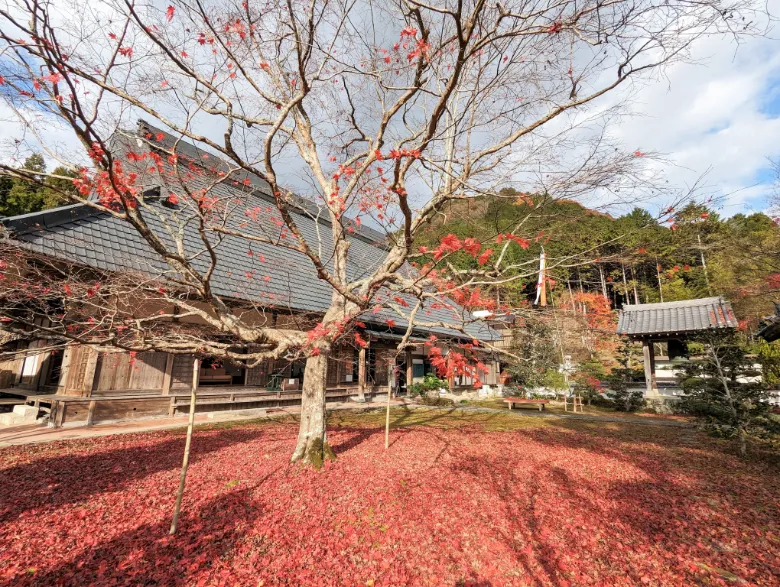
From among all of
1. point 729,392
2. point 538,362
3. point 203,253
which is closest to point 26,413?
point 203,253

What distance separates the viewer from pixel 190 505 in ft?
13.6

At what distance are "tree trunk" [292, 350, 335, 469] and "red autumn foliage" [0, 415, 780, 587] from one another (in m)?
0.26

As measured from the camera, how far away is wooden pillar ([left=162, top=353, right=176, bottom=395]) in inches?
366

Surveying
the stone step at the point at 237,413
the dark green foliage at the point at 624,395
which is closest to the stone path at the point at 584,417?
the dark green foliage at the point at 624,395

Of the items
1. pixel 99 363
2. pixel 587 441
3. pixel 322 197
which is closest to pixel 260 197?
pixel 99 363

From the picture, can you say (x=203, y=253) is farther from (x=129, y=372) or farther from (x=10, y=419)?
(x=10, y=419)

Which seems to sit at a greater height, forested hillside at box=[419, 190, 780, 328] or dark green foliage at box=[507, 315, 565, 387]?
forested hillside at box=[419, 190, 780, 328]

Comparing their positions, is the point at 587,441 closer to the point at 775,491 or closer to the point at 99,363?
the point at 775,491

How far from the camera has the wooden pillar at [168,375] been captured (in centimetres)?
930

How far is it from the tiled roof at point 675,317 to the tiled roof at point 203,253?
7.98m

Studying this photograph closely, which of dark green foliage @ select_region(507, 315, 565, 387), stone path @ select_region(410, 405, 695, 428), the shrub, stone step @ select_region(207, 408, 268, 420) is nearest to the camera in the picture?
stone step @ select_region(207, 408, 268, 420)

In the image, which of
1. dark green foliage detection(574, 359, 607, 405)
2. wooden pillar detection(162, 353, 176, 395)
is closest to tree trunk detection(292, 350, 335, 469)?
wooden pillar detection(162, 353, 176, 395)

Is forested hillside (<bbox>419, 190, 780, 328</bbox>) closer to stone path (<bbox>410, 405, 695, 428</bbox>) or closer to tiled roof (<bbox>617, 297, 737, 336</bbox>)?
stone path (<bbox>410, 405, 695, 428</bbox>)

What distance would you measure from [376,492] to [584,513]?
254cm
